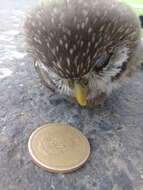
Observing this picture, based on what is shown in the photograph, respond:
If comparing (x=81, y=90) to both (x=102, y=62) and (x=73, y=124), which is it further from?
(x=73, y=124)

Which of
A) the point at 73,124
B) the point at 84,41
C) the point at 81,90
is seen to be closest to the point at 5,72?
the point at 73,124

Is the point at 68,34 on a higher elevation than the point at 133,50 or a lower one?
higher

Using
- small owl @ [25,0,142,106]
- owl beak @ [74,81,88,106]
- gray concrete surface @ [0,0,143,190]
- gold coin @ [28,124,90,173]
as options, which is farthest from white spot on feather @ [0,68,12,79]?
owl beak @ [74,81,88,106]

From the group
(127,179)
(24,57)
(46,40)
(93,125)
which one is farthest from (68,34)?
(24,57)

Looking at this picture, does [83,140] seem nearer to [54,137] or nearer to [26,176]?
[54,137]

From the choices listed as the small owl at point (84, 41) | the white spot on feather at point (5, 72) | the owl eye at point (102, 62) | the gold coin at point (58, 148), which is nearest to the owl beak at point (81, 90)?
the small owl at point (84, 41)

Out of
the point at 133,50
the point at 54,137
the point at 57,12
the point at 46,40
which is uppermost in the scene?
the point at 57,12

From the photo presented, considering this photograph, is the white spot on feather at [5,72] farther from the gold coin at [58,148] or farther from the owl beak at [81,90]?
the owl beak at [81,90]

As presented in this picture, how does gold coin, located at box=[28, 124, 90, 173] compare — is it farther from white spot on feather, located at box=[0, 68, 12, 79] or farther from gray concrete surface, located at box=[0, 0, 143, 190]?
white spot on feather, located at box=[0, 68, 12, 79]
